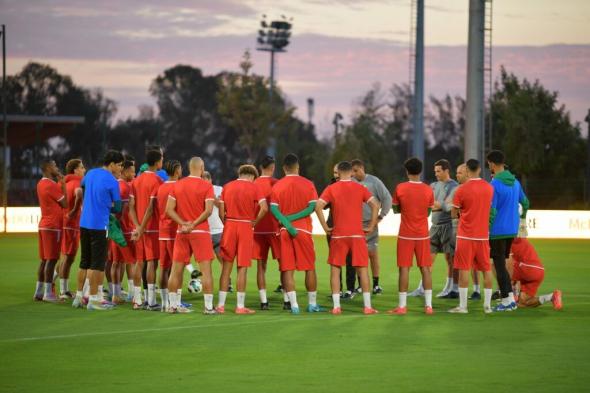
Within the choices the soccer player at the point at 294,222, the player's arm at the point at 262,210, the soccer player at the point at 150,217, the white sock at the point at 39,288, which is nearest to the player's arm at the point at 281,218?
the soccer player at the point at 294,222

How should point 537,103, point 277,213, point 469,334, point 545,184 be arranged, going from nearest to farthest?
point 469,334 → point 277,213 → point 545,184 → point 537,103

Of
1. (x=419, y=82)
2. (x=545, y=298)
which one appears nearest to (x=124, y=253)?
(x=545, y=298)

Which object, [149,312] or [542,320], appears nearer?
[542,320]

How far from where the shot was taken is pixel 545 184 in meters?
48.3

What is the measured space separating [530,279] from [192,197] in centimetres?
542

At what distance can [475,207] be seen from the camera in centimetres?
1590

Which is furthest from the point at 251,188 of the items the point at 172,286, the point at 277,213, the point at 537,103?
the point at 537,103

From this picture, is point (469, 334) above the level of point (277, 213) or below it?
below

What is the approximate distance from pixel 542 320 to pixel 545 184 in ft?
112

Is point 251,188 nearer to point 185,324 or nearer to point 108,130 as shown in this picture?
point 185,324

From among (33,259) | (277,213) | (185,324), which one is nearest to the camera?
(185,324)

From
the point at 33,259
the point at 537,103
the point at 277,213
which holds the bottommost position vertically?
the point at 33,259

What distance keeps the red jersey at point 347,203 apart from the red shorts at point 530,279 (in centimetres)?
282

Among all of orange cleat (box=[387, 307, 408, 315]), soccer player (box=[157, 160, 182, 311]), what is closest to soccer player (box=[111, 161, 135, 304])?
soccer player (box=[157, 160, 182, 311])
